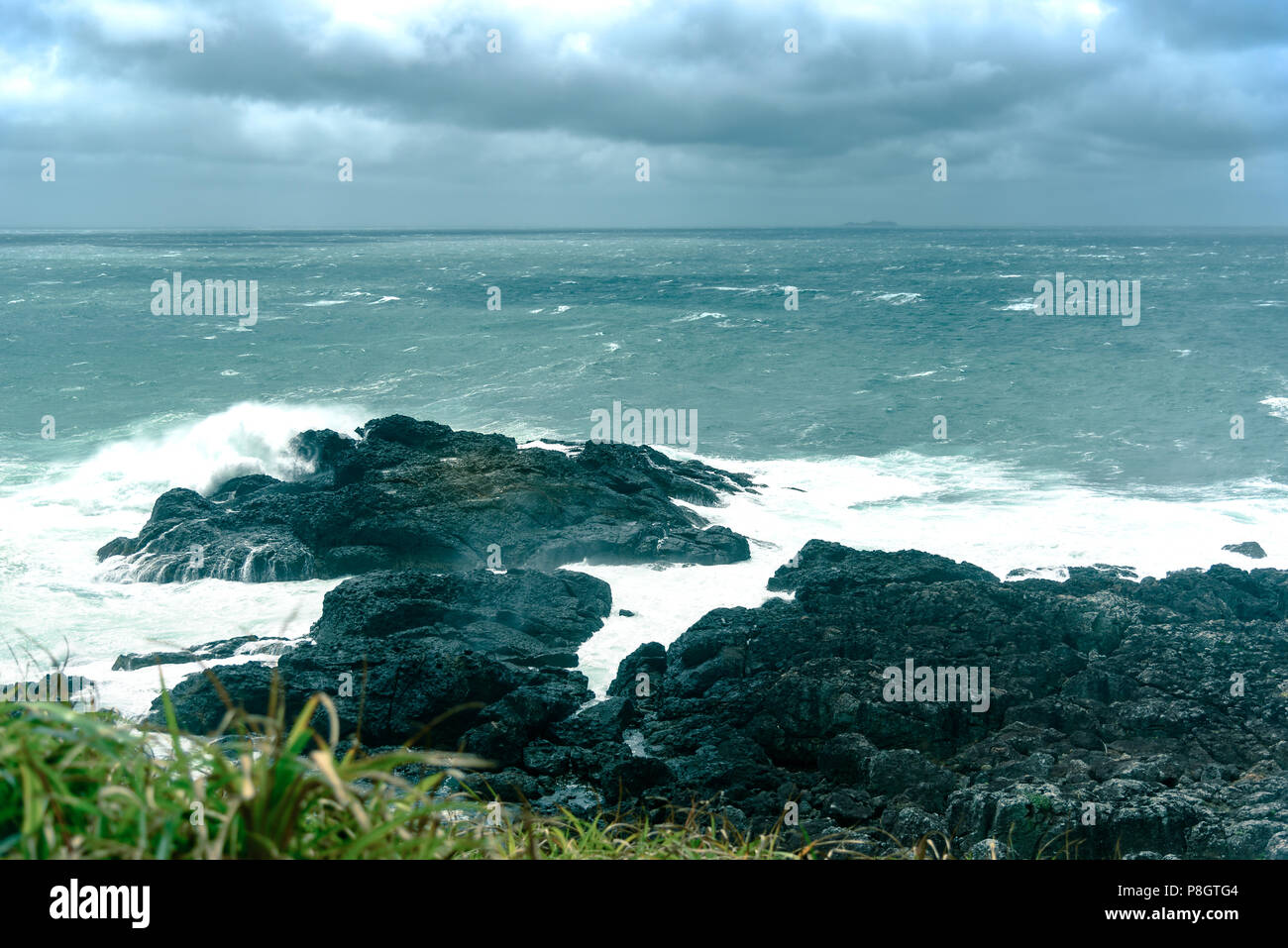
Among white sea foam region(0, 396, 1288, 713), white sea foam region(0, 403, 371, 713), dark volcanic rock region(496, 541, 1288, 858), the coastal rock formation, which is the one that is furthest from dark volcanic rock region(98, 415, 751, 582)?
dark volcanic rock region(496, 541, 1288, 858)

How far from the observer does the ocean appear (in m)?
17.1

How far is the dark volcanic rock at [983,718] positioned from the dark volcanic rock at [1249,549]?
346 cm

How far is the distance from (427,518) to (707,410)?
60.3ft

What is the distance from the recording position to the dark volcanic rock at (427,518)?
17250mm

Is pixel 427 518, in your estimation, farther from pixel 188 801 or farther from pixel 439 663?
pixel 188 801

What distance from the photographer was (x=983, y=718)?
429 inches

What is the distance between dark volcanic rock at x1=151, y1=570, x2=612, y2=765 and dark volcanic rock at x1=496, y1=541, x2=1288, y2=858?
0.64m

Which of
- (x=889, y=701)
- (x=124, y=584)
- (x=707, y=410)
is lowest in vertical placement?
(x=889, y=701)

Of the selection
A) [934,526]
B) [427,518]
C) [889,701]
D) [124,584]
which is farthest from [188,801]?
[934,526]

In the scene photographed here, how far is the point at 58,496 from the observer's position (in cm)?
2347

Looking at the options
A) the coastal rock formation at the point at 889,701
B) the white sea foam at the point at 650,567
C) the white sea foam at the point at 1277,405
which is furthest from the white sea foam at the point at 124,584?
the white sea foam at the point at 1277,405
